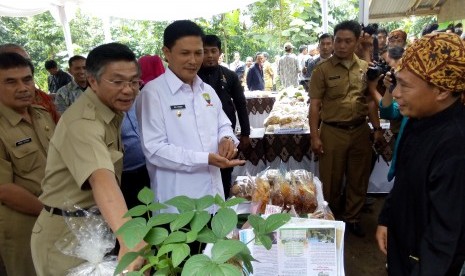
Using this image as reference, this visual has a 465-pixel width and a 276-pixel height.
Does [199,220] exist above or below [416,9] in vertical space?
below

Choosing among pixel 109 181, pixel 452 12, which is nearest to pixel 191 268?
pixel 109 181

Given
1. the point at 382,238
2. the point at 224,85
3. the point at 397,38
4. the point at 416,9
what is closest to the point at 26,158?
the point at 382,238

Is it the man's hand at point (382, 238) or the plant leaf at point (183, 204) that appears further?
the man's hand at point (382, 238)

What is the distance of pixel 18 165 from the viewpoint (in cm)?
164

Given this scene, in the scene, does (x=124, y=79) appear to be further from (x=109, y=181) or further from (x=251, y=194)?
(x=251, y=194)

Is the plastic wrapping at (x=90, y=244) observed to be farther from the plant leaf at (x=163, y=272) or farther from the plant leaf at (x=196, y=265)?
the plant leaf at (x=196, y=265)

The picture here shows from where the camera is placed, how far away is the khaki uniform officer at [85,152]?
3.54 feet

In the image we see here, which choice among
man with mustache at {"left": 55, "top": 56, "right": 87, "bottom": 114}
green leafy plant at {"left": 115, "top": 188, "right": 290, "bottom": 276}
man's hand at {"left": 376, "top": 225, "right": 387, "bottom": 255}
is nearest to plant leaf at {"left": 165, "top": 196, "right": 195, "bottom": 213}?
green leafy plant at {"left": 115, "top": 188, "right": 290, "bottom": 276}

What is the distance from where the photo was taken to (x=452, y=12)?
20.8 ft

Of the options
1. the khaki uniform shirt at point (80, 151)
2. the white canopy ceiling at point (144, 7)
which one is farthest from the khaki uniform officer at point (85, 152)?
the white canopy ceiling at point (144, 7)

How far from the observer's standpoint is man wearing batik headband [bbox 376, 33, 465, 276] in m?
1.11

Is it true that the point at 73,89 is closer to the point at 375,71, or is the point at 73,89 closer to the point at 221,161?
the point at 221,161

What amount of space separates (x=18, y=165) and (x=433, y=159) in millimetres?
1793

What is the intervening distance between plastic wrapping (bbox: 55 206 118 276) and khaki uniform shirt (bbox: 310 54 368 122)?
231cm
